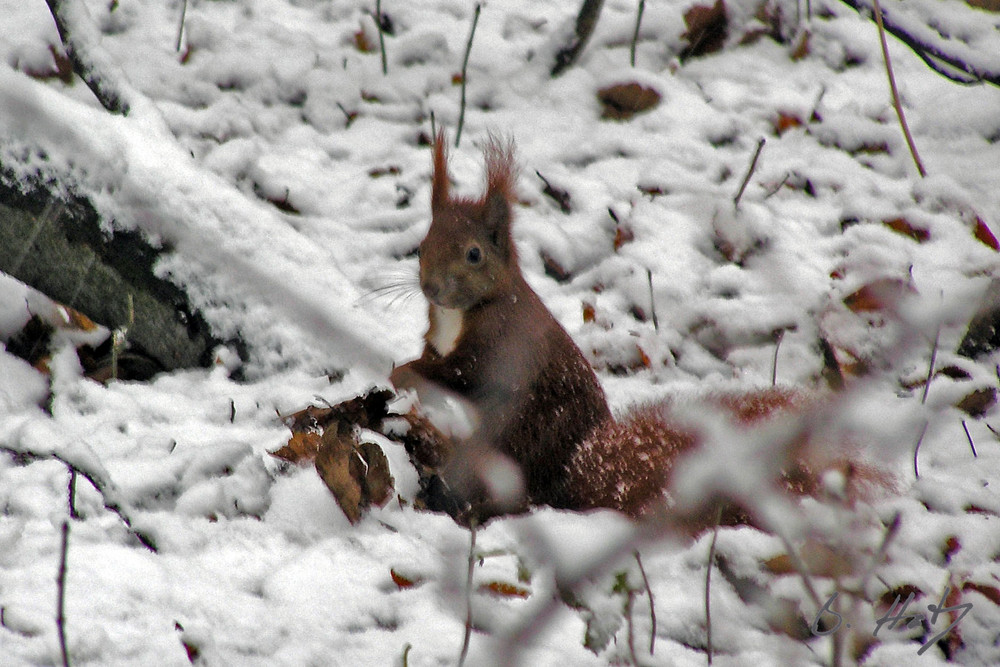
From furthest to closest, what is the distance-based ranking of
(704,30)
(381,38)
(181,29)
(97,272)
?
(704,30) < (381,38) < (181,29) < (97,272)

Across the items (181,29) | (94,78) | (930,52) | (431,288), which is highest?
(930,52)

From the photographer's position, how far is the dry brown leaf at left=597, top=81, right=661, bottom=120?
10.6ft

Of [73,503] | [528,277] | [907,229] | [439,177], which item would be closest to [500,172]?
[439,177]

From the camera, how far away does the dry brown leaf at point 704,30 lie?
3.51 m

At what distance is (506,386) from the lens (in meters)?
1.89

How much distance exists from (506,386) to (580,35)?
6.51 feet

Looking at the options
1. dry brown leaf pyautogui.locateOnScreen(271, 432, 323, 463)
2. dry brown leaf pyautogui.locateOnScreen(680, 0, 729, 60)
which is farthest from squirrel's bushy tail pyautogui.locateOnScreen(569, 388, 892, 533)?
dry brown leaf pyautogui.locateOnScreen(680, 0, 729, 60)

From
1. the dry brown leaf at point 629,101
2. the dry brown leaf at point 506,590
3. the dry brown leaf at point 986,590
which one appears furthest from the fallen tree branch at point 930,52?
the dry brown leaf at point 506,590

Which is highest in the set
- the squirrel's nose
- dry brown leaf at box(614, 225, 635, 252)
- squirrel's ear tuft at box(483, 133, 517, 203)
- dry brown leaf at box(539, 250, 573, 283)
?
squirrel's ear tuft at box(483, 133, 517, 203)

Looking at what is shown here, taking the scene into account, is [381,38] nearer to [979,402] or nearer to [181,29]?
[181,29]

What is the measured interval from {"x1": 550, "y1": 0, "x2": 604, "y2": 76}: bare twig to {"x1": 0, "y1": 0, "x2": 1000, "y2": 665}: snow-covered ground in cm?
6

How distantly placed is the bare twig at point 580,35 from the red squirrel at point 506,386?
1.56 metres

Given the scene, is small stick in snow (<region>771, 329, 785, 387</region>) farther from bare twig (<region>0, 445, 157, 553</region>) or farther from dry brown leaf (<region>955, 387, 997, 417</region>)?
bare twig (<region>0, 445, 157, 553</region>)

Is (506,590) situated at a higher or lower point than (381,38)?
lower
